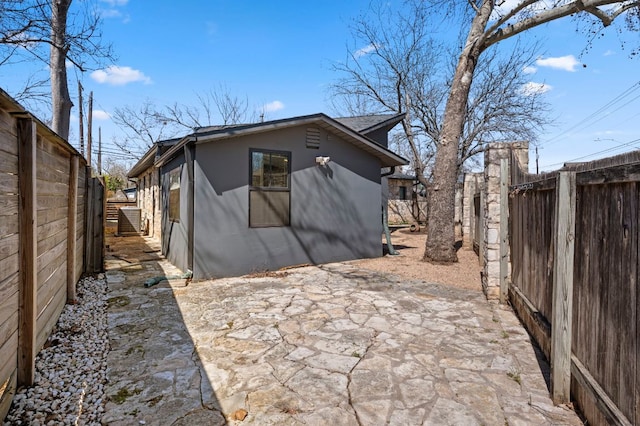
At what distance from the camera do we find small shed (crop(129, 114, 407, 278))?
20.4ft

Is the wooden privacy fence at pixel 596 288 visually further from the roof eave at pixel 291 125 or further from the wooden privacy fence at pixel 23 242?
the roof eave at pixel 291 125

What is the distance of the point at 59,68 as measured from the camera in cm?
790

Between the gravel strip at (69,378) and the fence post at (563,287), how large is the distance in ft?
10.2

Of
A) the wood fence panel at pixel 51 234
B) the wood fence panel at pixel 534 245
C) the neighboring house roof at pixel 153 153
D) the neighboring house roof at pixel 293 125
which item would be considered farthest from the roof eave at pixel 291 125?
the wood fence panel at pixel 534 245

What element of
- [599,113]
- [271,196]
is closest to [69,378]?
[271,196]

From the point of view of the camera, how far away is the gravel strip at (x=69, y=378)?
225 cm

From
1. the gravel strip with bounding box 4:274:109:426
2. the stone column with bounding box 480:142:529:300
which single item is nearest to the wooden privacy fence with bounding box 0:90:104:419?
the gravel strip with bounding box 4:274:109:426

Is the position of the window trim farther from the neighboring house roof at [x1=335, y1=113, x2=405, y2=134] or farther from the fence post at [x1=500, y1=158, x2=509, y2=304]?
the neighboring house roof at [x1=335, y1=113, x2=405, y2=134]

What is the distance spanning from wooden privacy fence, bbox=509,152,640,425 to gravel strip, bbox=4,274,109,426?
3.05 metres

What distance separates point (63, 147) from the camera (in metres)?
4.06

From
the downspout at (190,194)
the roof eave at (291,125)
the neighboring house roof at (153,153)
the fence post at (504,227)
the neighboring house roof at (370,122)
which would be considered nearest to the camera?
the fence post at (504,227)

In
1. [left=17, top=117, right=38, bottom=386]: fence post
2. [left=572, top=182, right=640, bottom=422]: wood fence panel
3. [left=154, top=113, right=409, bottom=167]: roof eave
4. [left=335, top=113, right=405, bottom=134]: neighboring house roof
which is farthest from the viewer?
[left=335, top=113, right=405, bottom=134]: neighboring house roof

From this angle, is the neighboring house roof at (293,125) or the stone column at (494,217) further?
the neighboring house roof at (293,125)

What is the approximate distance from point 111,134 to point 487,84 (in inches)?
886
